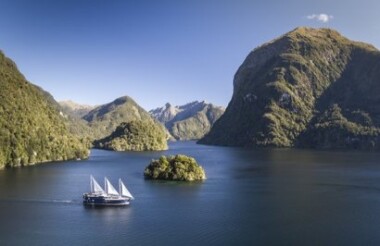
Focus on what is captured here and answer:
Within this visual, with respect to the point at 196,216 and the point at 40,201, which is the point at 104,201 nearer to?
the point at 40,201

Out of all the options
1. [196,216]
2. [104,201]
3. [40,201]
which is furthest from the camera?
[40,201]

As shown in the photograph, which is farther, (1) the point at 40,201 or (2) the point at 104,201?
(1) the point at 40,201

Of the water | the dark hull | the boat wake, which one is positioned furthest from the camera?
the boat wake

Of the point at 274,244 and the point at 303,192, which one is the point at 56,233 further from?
the point at 303,192

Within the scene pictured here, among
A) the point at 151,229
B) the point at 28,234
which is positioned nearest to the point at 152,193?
the point at 151,229

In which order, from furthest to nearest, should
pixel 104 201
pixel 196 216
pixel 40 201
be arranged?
1. pixel 40 201
2. pixel 104 201
3. pixel 196 216

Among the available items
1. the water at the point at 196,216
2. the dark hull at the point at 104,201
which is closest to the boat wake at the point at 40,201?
the water at the point at 196,216

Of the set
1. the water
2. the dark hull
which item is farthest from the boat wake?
the dark hull

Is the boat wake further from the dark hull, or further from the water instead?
the dark hull

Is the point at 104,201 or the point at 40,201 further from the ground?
the point at 104,201

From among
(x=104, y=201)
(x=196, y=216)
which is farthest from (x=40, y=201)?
(x=196, y=216)

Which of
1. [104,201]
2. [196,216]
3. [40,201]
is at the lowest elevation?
[196,216]
